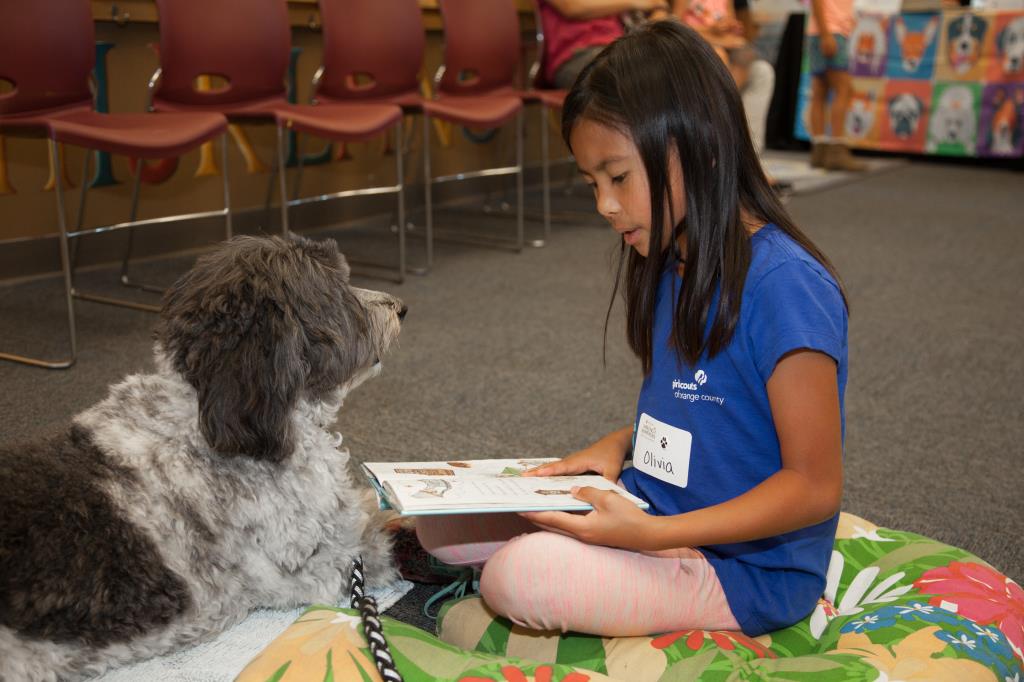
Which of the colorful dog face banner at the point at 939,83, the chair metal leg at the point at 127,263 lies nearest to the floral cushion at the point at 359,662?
the chair metal leg at the point at 127,263

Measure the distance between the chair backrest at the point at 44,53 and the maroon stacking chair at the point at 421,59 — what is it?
1.15 m

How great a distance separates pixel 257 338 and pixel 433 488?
1.19 ft

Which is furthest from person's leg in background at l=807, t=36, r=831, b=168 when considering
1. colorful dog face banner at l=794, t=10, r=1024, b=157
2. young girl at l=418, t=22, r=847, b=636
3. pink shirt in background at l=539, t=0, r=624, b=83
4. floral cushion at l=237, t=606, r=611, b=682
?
floral cushion at l=237, t=606, r=611, b=682

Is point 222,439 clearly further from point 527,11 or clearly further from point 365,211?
point 527,11

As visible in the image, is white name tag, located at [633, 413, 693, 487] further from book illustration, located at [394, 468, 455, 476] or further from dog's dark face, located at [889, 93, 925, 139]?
dog's dark face, located at [889, 93, 925, 139]

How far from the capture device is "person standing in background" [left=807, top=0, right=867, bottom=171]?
7.52m

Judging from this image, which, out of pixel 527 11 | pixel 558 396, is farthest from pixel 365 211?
pixel 558 396

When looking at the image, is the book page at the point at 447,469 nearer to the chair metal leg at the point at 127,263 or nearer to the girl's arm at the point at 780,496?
the girl's arm at the point at 780,496

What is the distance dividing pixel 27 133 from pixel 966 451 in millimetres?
3029

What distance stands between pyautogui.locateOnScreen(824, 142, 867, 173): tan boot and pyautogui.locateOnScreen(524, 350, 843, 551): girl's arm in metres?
7.25

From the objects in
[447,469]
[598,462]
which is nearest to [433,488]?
[447,469]

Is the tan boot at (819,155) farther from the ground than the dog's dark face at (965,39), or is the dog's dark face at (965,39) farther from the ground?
the dog's dark face at (965,39)

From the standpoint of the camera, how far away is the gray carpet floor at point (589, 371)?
7.97 ft

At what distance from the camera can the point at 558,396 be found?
2949 mm
